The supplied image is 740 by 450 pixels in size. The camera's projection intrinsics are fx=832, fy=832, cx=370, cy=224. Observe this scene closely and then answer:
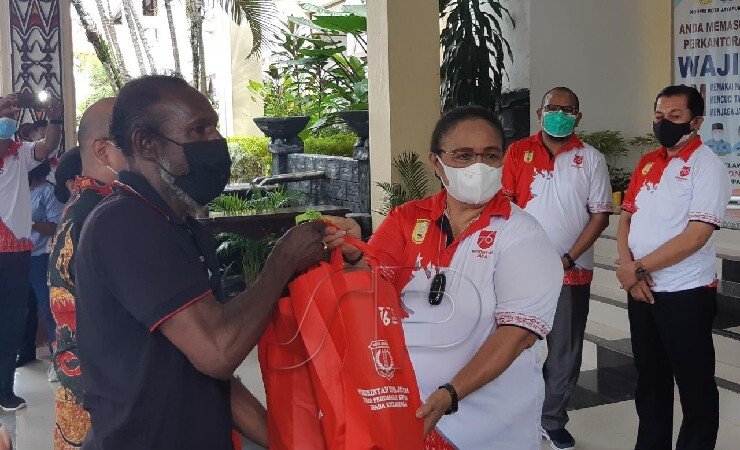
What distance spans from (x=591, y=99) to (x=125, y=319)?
25.9ft

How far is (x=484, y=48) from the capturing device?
8.42m

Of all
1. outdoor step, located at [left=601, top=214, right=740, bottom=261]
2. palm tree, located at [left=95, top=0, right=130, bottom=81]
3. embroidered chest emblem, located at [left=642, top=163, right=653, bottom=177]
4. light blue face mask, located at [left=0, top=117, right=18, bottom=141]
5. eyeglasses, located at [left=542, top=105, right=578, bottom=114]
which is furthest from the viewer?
palm tree, located at [left=95, top=0, right=130, bottom=81]

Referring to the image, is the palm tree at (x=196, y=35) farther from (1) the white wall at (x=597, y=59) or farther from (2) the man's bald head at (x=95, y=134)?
(2) the man's bald head at (x=95, y=134)

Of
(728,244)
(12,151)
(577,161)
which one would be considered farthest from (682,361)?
(12,151)

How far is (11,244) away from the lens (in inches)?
212

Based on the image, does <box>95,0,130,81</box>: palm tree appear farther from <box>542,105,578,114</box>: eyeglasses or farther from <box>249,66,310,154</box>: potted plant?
<box>542,105,578,114</box>: eyeglasses

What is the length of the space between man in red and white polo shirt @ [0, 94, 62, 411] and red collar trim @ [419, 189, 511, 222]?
12.5ft

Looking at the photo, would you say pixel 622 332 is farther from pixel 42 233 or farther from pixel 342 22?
pixel 342 22

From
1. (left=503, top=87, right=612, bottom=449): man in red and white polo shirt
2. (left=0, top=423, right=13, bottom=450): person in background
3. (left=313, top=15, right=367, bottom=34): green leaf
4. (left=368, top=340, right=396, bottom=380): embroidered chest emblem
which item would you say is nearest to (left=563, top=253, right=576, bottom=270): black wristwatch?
(left=503, top=87, right=612, bottom=449): man in red and white polo shirt

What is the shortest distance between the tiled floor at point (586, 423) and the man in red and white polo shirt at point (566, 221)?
0.79 ft

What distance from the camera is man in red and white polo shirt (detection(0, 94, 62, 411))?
5.27 metres

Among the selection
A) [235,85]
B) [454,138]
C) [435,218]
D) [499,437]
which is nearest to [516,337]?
[499,437]

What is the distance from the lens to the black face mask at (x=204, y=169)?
168 cm

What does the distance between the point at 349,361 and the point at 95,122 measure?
1.42 metres
